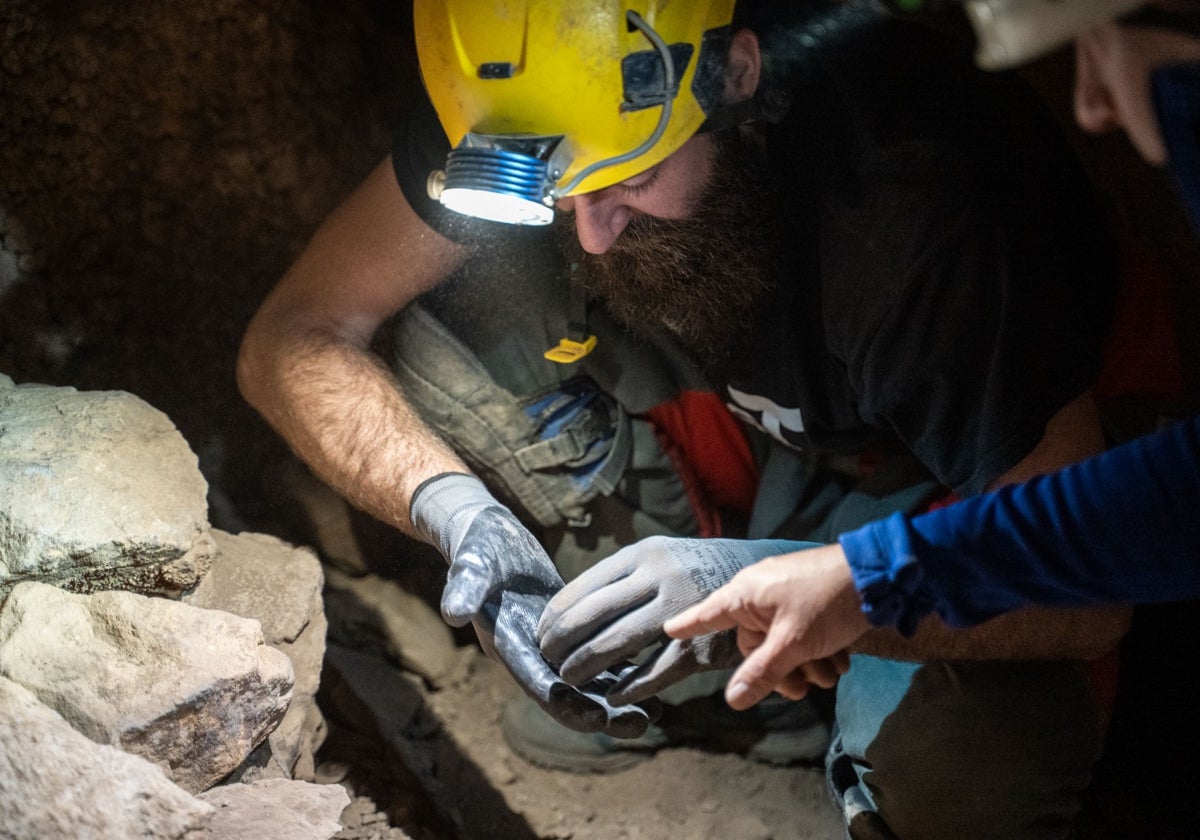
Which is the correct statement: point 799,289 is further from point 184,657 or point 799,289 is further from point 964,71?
point 184,657

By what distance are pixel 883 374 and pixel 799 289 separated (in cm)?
27

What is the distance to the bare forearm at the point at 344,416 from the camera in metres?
1.84

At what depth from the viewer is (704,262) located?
177 centimetres

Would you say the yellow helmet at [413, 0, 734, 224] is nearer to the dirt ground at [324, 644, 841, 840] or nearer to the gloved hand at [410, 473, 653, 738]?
the gloved hand at [410, 473, 653, 738]

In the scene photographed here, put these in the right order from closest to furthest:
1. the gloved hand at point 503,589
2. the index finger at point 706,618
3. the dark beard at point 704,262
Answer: the index finger at point 706,618 → the gloved hand at point 503,589 → the dark beard at point 704,262

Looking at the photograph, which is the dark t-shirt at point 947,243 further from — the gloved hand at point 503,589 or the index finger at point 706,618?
the gloved hand at point 503,589

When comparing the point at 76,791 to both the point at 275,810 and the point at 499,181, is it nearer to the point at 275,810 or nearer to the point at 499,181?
the point at 275,810

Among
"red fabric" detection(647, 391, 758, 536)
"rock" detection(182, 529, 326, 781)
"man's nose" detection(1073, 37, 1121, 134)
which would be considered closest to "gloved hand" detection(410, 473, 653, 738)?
"rock" detection(182, 529, 326, 781)

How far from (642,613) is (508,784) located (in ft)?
3.28

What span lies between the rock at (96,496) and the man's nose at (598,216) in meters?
0.85

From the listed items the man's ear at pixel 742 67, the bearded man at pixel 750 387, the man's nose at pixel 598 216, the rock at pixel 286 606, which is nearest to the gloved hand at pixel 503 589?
the bearded man at pixel 750 387

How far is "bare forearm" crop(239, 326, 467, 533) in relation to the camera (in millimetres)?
1839

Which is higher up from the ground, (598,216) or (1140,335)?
(598,216)

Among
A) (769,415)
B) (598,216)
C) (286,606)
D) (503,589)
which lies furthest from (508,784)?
(598,216)
